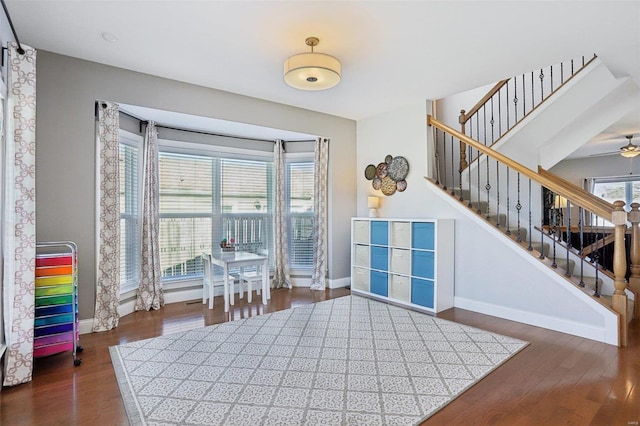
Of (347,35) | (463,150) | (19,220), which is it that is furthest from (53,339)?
(463,150)

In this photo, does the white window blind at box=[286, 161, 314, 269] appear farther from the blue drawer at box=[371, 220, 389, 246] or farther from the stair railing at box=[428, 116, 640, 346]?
the stair railing at box=[428, 116, 640, 346]

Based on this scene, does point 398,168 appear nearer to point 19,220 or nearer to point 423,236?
point 423,236

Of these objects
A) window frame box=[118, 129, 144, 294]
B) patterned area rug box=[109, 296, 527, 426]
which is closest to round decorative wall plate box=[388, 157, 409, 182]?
patterned area rug box=[109, 296, 527, 426]

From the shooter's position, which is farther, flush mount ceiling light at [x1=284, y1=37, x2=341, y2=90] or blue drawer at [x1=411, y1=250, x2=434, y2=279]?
blue drawer at [x1=411, y1=250, x2=434, y2=279]

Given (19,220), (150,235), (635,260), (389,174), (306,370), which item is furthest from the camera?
(389,174)

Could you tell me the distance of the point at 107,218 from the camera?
11.6 feet

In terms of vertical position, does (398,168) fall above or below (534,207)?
above

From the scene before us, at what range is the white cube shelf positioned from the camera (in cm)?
410

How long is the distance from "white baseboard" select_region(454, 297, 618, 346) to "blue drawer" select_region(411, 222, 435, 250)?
847 millimetres

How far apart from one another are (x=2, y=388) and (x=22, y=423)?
62cm

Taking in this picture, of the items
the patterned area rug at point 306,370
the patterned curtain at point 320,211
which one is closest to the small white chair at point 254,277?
the patterned area rug at point 306,370

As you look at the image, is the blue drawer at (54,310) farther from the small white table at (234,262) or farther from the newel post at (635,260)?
the newel post at (635,260)

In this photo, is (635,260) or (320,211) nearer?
(635,260)

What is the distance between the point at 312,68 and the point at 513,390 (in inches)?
114
